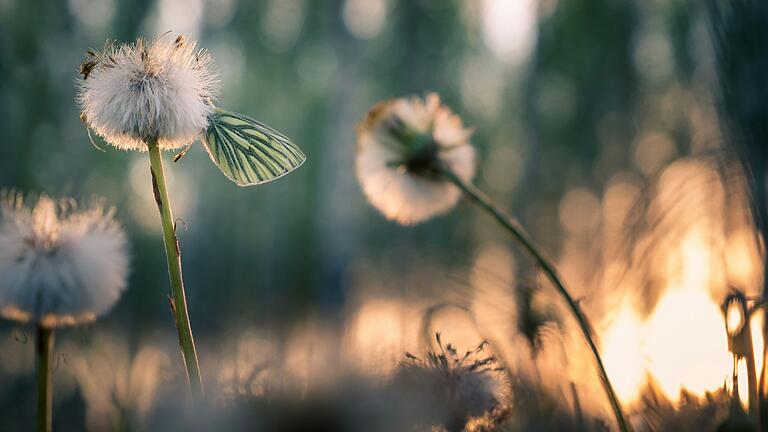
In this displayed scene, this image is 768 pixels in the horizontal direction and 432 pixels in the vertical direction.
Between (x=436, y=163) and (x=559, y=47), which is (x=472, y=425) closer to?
(x=436, y=163)

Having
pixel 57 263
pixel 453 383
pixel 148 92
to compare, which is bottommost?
pixel 453 383

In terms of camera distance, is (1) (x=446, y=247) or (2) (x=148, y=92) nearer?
(2) (x=148, y=92)

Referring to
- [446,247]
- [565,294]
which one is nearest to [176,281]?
[565,294]

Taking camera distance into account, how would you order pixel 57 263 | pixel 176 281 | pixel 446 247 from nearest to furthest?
pixel 176 281 → pixel 57 263 → pixel 446 247

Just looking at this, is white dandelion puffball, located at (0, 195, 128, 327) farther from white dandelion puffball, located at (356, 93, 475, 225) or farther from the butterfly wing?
white dandelion puffball, located at (356, 93, 475, 225)

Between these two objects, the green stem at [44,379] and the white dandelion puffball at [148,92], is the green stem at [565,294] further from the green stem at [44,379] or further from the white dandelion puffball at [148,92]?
the green stem at [44,379]

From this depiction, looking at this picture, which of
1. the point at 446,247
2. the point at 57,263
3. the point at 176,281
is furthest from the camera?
the point at 446,247

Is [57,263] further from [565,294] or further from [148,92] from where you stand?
[565,294]
